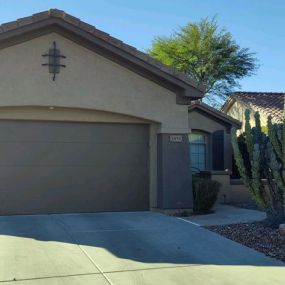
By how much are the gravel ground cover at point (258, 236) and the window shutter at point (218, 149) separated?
8948 millimetres

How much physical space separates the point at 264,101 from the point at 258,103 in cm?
38

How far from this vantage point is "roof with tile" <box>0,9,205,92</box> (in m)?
11.0

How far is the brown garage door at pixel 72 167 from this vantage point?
11.6m

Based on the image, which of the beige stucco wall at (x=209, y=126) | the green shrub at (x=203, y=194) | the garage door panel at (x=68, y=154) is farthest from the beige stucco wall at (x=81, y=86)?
the beige stucco wall at (x=209, y=126)

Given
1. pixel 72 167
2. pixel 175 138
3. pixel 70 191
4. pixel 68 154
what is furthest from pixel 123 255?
pixel 175 138

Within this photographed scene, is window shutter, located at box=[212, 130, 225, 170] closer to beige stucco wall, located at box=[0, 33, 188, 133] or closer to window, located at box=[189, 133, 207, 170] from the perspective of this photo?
window, located at box=[189, 133, 207, 170]

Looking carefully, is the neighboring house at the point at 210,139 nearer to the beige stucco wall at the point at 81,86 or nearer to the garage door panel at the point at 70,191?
the beige stucco wall at the point at 81,86

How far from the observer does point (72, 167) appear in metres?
12.1

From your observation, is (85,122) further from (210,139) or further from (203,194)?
→ (210,139)

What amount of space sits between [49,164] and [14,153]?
2.84 ft

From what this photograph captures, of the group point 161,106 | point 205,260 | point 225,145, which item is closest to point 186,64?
point 225,145

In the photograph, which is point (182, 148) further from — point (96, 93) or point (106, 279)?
point (106, 279)

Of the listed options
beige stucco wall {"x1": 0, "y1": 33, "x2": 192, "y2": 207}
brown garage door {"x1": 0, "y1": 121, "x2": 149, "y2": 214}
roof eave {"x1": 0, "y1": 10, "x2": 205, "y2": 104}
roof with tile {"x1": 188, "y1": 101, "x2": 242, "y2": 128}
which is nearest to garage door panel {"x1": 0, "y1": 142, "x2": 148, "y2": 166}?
brown garage door {"x1": 0, "y1": 121, "x2": 149, "y2": 214}

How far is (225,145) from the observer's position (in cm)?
1962
